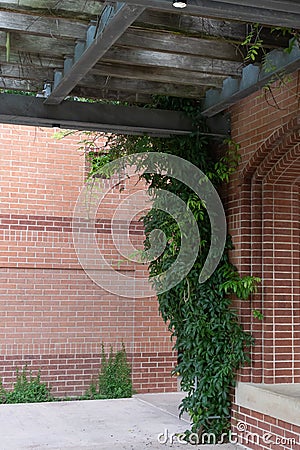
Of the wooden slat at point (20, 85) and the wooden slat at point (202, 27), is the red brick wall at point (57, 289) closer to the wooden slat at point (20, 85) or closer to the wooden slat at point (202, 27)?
the wooden slat at point (20, 85)

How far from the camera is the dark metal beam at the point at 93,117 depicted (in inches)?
224

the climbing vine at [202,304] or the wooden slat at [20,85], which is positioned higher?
the wooden slat at [20,85]

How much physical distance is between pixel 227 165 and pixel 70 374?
14.5 ft

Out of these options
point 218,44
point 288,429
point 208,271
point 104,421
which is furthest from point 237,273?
point 104,421

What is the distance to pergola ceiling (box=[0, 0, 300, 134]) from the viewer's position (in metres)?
3.73

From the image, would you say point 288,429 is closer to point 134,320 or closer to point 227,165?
point 227,165

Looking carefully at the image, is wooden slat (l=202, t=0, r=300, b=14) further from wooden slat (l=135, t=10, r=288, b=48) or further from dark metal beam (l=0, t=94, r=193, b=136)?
dark metal beam (l=0, t=94, r=193, b=136)

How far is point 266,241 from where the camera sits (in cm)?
600

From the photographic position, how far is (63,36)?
14.9ft

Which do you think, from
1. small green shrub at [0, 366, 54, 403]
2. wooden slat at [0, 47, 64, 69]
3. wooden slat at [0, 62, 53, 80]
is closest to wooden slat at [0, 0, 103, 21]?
wooden slat at [0, 47, 64, 69]

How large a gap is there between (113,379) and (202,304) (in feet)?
11.9

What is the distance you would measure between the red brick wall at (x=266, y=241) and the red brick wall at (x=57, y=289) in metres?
3.66

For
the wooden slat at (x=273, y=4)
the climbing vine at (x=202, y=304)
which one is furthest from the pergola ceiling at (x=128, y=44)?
the climbing vine at (x=202, y=304)

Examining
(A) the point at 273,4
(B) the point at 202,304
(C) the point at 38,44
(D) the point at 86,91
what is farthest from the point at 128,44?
(B) the point at 202,304
